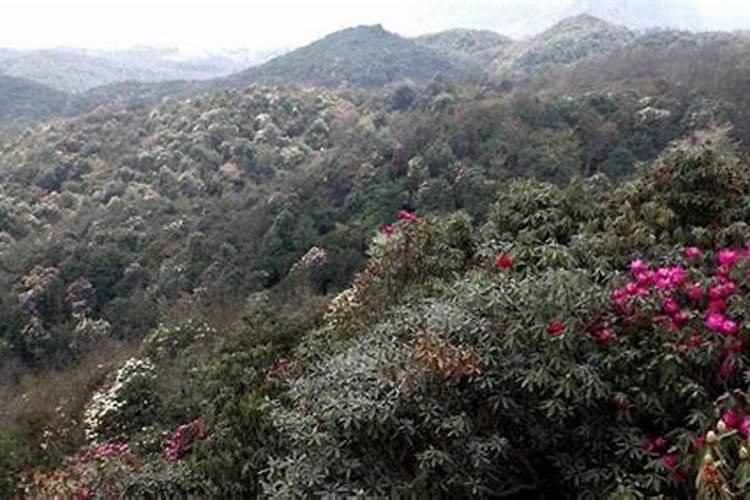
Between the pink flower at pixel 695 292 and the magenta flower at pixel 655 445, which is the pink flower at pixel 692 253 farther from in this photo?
the magenta flower at pixel 655 445

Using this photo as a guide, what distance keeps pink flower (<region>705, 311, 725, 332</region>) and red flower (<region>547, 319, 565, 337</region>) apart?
973 mm

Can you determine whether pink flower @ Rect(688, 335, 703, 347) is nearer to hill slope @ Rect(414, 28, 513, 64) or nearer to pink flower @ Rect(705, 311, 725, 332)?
pink flower @ Rect(705, 311, 725, 332)

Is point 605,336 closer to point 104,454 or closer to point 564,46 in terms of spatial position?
point 104,454

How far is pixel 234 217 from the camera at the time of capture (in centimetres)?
4266

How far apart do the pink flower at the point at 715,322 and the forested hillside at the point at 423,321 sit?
0.8 inches

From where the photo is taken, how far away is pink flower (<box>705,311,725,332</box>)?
559cm

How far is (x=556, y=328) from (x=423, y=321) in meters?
1.07

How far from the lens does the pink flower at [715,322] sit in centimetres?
559

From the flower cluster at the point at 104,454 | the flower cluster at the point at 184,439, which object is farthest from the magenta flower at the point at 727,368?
the flower cluster at the point at 104,454

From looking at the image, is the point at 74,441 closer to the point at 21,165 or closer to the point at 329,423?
the point at 329,423

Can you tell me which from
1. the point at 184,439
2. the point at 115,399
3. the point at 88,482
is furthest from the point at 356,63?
the point at 88,482

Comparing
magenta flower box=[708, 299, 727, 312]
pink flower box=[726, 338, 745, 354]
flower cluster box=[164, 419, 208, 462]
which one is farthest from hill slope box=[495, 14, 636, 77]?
pink flower box=[726, 338, 745, 354]

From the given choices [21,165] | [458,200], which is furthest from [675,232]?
[21,165]

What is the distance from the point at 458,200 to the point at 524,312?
30.7 meters
